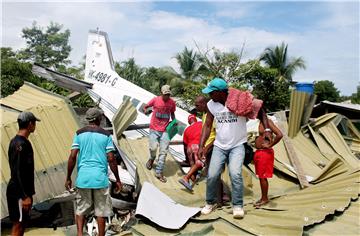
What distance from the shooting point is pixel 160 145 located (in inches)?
234

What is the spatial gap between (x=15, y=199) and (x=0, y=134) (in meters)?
1.53

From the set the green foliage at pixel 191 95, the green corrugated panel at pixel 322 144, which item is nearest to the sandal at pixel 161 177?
the green corrugated panel at pixel 322 144

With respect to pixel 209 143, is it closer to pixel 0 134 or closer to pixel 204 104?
pixel 204 104

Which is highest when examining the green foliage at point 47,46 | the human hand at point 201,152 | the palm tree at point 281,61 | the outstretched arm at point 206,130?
the outstretched arm at point 206,130

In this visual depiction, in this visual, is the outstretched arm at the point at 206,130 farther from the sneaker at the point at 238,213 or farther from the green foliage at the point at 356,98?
the green foliage at the point at 356,98

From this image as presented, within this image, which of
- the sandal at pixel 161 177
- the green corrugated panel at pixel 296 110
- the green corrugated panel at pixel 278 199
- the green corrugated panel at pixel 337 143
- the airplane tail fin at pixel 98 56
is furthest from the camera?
the airplane tail fin at pixel 98 56

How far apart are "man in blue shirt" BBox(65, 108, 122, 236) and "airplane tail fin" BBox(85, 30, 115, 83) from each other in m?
9.42

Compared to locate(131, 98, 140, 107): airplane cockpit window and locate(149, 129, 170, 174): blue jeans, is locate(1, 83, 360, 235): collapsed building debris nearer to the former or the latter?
locate(149, 129, 170, 174): blue jeans

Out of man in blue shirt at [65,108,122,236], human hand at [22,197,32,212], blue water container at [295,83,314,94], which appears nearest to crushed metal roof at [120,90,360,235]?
man in blue shirt at [65,108,122,236]

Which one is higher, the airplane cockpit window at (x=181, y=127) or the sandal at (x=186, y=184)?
the sandal at (x=186, y=184)

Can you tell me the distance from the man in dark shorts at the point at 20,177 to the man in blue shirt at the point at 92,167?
0.43 meters

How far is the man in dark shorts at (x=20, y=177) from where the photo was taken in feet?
11.9

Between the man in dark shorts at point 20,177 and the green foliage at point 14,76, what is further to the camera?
the green foliage at point 14,76

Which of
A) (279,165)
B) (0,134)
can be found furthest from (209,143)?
(0,134)
